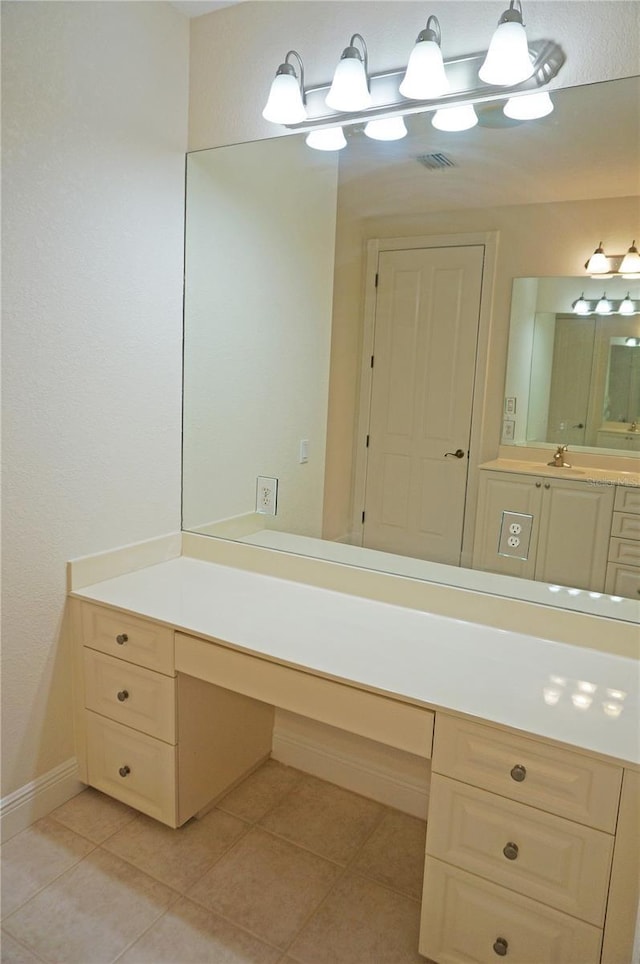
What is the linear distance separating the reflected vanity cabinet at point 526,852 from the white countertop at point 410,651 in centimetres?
7

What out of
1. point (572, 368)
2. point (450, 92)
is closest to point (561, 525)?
point (572, 368)

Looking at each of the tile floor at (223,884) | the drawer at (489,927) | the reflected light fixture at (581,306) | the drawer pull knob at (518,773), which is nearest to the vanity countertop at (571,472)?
the reflected light fixture at (581,306)

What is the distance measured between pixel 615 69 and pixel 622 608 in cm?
129

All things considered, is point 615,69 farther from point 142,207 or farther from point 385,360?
point 142,207

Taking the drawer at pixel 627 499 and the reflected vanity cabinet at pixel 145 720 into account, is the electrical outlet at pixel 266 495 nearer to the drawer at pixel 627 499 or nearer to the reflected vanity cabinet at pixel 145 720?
the reflected vanity cabinet at pixel 145 720

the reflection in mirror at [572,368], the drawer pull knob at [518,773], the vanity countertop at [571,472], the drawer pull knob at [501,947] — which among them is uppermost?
the reflection in mirror at [572,368]

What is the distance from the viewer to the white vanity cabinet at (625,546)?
155cm

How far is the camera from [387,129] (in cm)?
179

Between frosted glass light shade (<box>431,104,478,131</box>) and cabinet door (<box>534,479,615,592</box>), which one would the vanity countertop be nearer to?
cabinet door (<box>534,479,615,592</box>)

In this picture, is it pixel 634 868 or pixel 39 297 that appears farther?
pixel 39 297

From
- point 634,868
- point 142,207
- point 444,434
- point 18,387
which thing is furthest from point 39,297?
point 634,868

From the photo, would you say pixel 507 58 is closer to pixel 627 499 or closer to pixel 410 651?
pixel 627 499

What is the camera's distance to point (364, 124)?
1825mm

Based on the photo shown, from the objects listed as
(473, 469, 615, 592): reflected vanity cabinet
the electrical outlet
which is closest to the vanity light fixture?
(473, 469, 615, 592): reflected vanity cabinet
